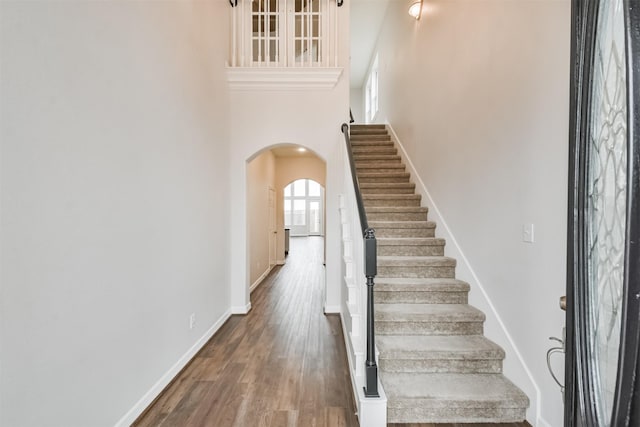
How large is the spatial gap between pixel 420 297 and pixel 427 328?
31 centimetres

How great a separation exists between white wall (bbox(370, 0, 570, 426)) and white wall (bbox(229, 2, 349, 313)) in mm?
1233

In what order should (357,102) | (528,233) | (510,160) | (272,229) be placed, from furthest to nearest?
1. (357,102)
2. (272,229)
3. (510,160)
4. (528,233)

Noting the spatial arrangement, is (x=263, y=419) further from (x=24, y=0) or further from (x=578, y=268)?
(x=24, y=0)

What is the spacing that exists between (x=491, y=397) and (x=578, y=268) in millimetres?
1355

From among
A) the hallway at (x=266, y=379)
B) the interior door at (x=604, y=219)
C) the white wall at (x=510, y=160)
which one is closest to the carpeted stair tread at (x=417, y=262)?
the white wall at (x=510, y=160)

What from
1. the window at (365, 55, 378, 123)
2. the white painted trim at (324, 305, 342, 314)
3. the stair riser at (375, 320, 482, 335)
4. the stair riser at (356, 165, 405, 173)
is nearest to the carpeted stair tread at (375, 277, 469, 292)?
the stair riser at (375, 320, 482, 335)

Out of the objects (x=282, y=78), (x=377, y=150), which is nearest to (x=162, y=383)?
(x=282, y=78)

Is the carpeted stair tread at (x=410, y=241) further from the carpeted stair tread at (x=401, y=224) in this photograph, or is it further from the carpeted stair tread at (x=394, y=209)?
the carpeted stair tread at (x=394, y=209)

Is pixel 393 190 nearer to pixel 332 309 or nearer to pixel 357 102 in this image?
pixel 332 309

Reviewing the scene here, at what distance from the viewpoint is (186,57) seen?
2713 millimetres

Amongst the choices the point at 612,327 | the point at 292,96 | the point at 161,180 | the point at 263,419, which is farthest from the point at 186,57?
the point at 612,327

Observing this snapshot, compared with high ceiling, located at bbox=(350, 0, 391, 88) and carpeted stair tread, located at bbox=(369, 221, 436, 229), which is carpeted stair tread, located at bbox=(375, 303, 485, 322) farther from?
high ceiling, located at bbox=(350, 0, 391, 88)

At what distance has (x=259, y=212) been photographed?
6.20 metres

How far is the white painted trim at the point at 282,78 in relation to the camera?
382 cm
